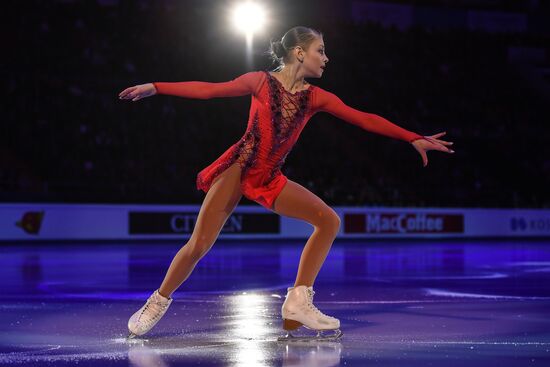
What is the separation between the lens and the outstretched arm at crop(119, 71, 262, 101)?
14.1 feet

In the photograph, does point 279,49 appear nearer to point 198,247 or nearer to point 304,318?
point 198,247

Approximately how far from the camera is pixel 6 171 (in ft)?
56.7

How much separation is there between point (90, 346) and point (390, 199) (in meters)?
17.6

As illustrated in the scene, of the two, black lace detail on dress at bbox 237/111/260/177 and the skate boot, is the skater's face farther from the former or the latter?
the skate boot

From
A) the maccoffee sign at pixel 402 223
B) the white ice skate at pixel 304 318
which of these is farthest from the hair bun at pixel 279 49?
the maccoffee sign at pixel 402 223

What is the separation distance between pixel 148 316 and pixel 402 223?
17533 millimetres

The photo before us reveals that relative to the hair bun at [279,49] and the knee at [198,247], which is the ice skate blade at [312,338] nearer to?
the knee at [198,247]

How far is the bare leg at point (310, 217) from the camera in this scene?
15.2 ft

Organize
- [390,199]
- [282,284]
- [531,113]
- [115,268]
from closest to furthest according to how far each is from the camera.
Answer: [282,284]
[115,268]
[390,199]
[531,113]

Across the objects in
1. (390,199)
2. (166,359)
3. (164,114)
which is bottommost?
(166,359)

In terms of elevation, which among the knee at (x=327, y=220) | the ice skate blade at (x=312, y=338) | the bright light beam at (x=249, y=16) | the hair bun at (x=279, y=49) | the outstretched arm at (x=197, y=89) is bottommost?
the ice skate blade at (x=312, y=338)

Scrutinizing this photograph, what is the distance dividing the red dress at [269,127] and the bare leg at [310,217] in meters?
0.07

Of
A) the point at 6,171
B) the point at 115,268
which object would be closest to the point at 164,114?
the point at 6,171

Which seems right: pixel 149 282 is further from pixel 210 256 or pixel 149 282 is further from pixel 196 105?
pixel 196 105
